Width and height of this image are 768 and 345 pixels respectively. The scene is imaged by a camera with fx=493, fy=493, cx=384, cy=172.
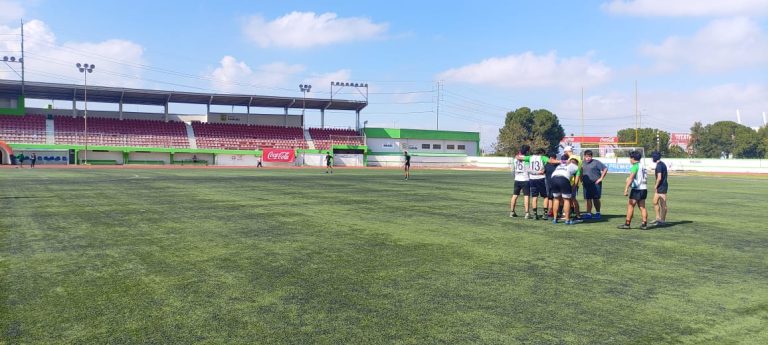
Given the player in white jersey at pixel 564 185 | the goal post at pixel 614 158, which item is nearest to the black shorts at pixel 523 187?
the player in white jersey at pixel 564 185

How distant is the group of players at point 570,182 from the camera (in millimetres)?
10883

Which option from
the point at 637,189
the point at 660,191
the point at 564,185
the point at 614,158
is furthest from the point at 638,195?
the point at 614,158

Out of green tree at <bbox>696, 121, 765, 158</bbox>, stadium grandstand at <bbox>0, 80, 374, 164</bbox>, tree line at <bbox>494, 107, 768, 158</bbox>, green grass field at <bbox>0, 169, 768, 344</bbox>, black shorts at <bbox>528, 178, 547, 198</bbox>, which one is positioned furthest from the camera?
green tree at <bbox>696, 121, 765, 158</bbox>

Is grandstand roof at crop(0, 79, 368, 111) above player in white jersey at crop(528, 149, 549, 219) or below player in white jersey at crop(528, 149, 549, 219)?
above

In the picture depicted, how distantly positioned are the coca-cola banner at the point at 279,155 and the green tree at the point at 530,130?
51.1m

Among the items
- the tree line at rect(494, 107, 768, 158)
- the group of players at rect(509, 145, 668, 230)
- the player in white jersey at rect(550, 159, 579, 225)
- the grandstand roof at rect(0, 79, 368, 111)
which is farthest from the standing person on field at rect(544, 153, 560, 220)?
the tree line at rect(494, 107, 768, 158)

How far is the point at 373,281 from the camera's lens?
6.08 metres

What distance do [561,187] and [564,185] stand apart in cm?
8

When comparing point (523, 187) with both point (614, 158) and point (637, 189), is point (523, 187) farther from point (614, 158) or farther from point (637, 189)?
point (614, 158)

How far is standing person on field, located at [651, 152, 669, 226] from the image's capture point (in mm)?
11031

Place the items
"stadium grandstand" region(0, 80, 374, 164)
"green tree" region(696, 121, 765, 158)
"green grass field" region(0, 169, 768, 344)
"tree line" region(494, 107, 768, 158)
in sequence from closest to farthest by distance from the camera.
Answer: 1. "green grass field" region(0, 169, 768, 344)
2. "stadium grandstand" region(0, 80, 374, 164)
3. "tree line" region(494, 107, 768, 158)
4. "green tree" region(696, 121, 765, 158)

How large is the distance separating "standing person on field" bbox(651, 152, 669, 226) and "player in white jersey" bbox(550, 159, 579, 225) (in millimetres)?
1722

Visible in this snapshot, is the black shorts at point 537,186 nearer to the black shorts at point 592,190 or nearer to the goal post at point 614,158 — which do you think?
the black shorts at point 592,190

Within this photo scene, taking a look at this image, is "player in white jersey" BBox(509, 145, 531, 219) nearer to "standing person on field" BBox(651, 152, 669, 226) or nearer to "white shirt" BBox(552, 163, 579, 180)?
"white shirt" BBox(552, 163, 579, 180)
